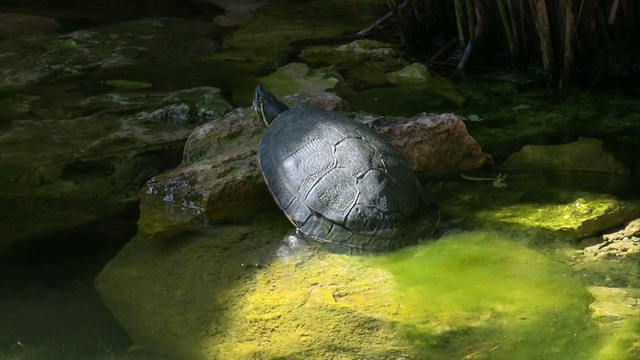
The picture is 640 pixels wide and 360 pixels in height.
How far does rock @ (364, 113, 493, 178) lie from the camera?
290 cm

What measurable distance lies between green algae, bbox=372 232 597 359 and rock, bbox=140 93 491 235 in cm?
53

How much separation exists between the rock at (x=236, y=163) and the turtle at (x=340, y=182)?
0.16 m

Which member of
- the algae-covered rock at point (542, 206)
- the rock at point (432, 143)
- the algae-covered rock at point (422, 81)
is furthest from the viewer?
the algae-covered rock at point (422, 81)

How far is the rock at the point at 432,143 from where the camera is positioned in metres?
2.90

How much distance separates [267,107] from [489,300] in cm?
124

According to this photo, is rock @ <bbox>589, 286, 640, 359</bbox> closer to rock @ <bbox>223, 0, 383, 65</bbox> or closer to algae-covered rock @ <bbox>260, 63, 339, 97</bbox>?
algae-covered rock @ <bbox>260, 63, 339, 97</bbox>

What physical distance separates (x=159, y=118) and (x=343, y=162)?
1.41 metres

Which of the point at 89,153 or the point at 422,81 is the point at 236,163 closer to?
the point at 89,153

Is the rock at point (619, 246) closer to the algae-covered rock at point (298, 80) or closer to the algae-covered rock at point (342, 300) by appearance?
the algae-covered rock at point (342, 300)

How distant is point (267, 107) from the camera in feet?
9.73

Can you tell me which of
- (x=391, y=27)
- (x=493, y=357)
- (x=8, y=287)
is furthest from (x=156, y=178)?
(x=391, y=27)

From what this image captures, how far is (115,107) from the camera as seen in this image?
147 inches

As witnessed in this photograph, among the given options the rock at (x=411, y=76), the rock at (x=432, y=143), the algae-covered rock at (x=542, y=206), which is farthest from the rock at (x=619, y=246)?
the rock at (x=411, y=76)

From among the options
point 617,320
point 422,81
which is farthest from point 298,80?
point 617,320
